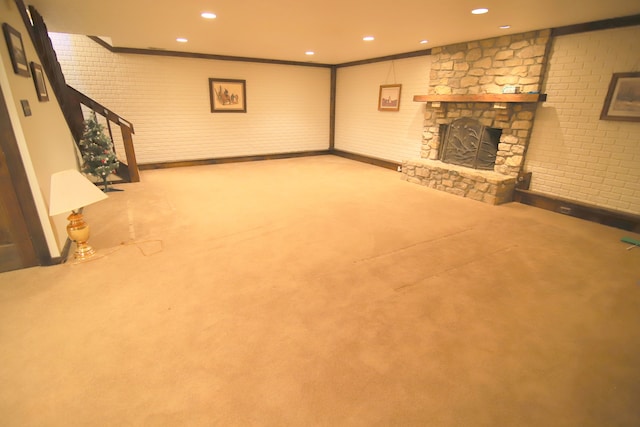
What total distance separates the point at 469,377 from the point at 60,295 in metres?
2.92

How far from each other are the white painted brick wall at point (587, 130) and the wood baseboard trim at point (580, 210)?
115 mm

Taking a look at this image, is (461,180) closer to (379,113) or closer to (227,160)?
(379,113)

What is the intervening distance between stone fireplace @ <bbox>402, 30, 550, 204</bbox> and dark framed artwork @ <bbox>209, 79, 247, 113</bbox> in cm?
403

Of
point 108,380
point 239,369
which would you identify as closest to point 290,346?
point 239,369

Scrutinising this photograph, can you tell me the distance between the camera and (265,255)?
3123 millimetres

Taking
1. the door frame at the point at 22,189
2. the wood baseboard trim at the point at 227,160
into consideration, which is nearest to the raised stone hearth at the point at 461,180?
the wood baseboard trim at the point at 227,160

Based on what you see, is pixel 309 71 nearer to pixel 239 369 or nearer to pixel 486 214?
pixel 486 214

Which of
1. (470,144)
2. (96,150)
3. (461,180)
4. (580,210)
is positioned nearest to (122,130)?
(96,150)

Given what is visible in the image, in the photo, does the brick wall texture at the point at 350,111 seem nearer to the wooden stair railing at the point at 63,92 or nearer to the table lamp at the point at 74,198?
the wooden stair railing at the point at 63,92

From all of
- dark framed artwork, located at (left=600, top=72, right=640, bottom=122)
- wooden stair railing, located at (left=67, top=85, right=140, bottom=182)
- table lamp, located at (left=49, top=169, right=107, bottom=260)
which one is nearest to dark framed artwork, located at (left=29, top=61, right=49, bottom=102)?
table lamp, located at (left=49, top=169, right=107, bottom=260)

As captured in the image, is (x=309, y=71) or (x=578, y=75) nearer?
(x=578, y=75)

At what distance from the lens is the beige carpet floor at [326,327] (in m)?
1.58

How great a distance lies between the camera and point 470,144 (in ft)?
18.4

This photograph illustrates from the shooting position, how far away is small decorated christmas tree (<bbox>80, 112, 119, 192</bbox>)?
15.5ft
